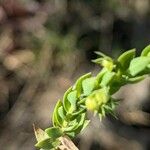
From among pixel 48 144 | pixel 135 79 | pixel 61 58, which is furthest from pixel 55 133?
pixel 61 58

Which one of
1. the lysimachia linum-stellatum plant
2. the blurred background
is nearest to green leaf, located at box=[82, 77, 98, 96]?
the lysimachia linum-stellatum plant

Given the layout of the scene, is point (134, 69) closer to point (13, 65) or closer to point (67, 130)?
point (67, 130)

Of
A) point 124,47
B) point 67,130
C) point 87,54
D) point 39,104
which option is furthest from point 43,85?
point 67,130

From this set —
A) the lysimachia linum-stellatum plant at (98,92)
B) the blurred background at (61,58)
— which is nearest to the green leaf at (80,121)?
the lysimachia linum-stellatum plant at (98,92)

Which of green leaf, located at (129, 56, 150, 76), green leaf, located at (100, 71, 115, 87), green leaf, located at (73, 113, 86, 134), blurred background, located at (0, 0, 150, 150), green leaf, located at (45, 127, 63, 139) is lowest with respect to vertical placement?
green leaf, located at (73, 113, 86, 134)

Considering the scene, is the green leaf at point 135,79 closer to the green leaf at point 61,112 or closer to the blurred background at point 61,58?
the green leaf at point 61,112

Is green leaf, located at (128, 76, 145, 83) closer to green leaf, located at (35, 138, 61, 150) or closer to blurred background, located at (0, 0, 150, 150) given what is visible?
green leaf, located at (35, 138, 61, 150)

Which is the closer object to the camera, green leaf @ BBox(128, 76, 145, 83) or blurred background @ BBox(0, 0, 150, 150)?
green leaf @ BBox(128, 76, 145, 83)
